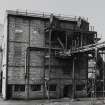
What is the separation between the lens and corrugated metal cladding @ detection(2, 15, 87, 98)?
29.8 meters

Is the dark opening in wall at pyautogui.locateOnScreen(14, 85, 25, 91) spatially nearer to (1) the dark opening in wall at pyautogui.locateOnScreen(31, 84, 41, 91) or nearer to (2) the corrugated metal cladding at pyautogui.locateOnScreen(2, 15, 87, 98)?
(2) the corrugated metal cladding at pyautogui.locateOnScreen(2, 15, 87, 98)

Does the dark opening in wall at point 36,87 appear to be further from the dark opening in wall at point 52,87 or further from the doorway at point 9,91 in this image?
the doorway at point 9,91

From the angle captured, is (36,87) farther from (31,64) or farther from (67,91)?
(67,91)

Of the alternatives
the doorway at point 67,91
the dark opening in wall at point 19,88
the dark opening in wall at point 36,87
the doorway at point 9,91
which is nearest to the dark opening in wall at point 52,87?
the dark opening in wall at point 36,87

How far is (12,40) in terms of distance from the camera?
30188 mm

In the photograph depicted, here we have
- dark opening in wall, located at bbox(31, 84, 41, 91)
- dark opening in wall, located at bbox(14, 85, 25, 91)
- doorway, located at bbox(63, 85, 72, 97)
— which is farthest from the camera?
doorway, located at bbox(63, 85, 72, 97)

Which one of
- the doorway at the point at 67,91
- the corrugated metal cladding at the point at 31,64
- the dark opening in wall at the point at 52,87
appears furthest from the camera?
the doorway at the point at 67,91

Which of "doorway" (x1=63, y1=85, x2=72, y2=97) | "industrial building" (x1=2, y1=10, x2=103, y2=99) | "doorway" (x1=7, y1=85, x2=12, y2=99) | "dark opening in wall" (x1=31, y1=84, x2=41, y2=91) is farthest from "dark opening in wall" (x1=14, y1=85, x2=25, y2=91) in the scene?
"doorway" (x1=63, y1=85, x2=72, y2=97)

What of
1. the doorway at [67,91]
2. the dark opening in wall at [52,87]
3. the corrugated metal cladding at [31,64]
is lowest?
the doorway at [67,91]

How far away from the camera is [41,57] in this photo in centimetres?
3116

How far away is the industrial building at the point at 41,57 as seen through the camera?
29.8 metres

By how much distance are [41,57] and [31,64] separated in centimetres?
179

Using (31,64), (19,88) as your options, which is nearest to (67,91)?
(31,64)

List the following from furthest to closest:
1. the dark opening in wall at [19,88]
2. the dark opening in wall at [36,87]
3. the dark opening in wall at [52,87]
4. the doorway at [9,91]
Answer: the dark opening in wall at [52,87]
the dark opening in wall at [36,87]
the dark opening in wall at [19,88]
the doorway at [9,91]
